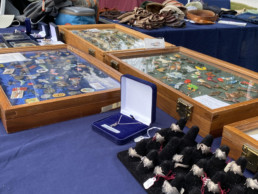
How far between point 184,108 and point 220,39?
1891 mm

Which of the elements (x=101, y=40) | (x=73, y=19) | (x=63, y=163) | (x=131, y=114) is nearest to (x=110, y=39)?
(x=101, y=40)

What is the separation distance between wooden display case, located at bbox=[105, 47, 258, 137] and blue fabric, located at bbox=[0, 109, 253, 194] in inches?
3.8

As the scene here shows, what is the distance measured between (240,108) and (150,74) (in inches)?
15.2

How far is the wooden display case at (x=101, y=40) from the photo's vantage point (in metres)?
1.35

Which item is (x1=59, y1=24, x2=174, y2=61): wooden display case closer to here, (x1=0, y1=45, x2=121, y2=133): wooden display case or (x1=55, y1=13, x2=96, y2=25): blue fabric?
(x1=0, y1=45, x2=121, y2=133): wooden display case

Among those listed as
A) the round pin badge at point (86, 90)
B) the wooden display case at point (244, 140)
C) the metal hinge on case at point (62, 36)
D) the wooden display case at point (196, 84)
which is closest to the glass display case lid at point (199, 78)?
the wooden display case at point (196, 84)

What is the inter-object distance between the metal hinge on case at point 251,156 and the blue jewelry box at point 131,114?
292 millimetres

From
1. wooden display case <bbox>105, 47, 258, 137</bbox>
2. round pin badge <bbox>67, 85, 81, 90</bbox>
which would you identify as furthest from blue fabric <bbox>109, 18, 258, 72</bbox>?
round pin badge <bbox>67, 85, 81, 90</bbox>

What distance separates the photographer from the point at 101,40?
1.55m

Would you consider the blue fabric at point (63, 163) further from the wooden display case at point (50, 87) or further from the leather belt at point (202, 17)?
the leather belt at point (202, 17)

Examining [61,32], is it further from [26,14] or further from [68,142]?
[68,142]

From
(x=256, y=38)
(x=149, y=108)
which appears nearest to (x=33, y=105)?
(x=149, y=108)

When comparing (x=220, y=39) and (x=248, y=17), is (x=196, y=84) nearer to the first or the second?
(x=220, y=39)

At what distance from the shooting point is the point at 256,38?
2.62m
